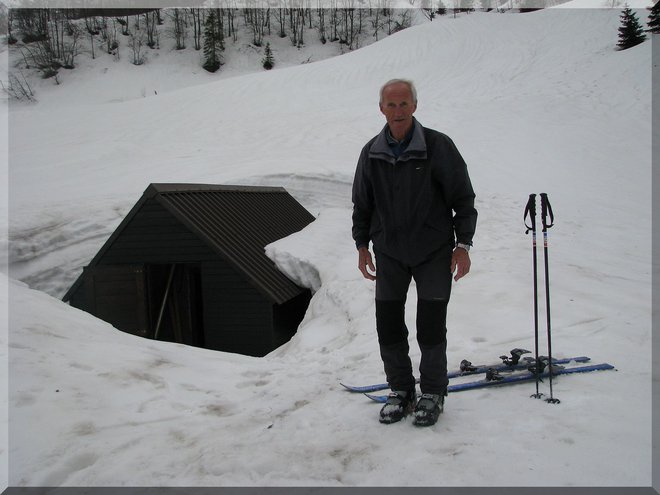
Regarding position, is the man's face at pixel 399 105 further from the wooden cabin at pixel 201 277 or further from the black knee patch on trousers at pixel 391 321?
the wooden cabin at pixel 201 277

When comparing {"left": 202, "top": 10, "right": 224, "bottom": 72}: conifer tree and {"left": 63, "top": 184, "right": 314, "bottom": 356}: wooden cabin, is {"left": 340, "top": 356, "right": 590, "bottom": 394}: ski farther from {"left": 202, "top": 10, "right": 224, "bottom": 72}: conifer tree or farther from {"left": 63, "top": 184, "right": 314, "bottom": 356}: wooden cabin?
{"left": 202, "top": 10, "right": 224, "bottom": 72}: conifer tree

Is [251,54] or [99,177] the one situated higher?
[251,54]

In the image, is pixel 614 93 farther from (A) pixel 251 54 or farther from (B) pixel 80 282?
(A) pixel 251 54

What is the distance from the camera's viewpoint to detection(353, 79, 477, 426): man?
313 cm

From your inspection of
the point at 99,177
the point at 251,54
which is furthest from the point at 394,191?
the point at 251,54

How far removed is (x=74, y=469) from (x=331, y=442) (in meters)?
1.41

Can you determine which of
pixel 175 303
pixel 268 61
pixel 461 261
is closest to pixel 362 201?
pixel 461 261

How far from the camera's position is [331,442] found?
10.1 ft

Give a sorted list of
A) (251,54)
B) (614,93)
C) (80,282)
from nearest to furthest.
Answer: (80,282) < (614,93) < (251,54)

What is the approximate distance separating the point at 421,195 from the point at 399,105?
1.82 ft

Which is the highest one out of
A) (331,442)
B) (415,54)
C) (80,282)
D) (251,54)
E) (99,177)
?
(251,54)

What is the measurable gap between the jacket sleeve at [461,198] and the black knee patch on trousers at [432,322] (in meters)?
0.42

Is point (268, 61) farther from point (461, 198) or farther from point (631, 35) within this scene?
point (461, 198)
